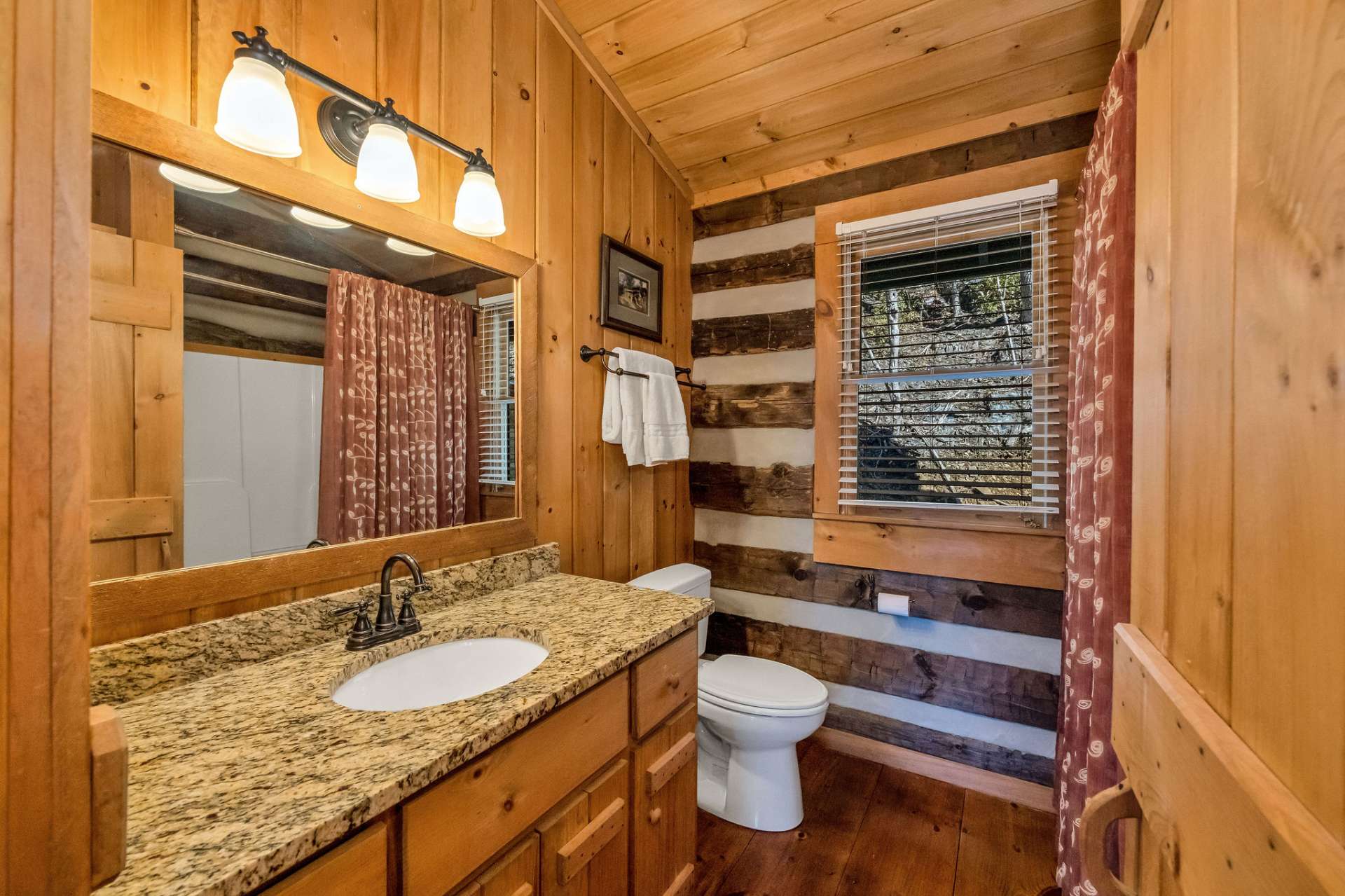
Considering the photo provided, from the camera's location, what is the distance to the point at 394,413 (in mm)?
1319

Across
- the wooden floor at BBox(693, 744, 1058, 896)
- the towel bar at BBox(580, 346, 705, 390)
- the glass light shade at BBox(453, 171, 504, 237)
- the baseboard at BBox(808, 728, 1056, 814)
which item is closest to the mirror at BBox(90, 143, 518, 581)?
the glass light shade at BBox(453, 171, 504, 237)

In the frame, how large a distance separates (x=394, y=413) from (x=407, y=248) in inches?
16.4

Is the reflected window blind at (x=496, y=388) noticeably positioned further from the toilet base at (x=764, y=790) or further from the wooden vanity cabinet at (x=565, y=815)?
the toilet base at (x=764, y=790)

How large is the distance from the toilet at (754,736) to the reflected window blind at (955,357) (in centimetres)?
78

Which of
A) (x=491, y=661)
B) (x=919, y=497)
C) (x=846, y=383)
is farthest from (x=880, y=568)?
(x=491, y=661)

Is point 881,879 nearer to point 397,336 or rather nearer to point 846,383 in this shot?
point 846,383

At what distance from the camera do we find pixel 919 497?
205 cm

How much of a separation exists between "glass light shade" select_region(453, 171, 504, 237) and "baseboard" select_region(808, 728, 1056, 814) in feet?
7.37

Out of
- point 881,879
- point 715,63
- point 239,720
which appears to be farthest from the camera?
point 715,63

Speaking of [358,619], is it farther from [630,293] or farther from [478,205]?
[630,293]

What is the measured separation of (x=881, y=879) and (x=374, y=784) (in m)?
1.59

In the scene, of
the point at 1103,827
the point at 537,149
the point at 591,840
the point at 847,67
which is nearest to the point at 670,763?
the point at 591,840

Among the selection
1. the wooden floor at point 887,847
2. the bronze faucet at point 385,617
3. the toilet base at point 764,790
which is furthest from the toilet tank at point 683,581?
the bronze faucet at point 385,617

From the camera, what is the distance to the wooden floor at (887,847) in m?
1.57
